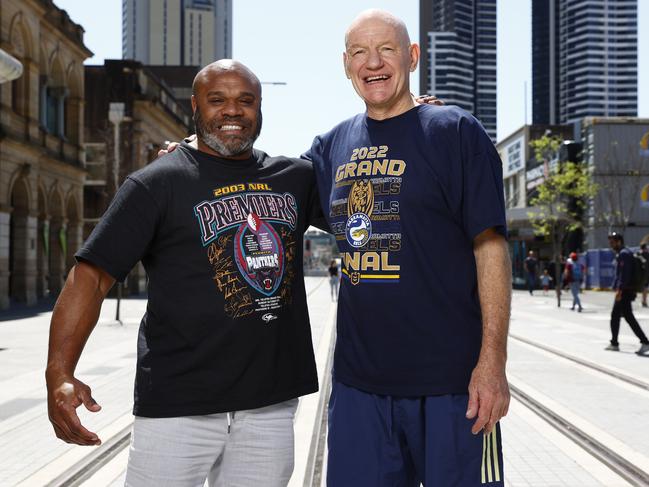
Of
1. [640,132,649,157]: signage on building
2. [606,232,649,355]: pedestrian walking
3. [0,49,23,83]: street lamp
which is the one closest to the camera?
[606,232,649,355]: pedestrian walking

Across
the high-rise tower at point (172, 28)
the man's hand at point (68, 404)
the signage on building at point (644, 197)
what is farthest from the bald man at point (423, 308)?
the high-rise tower at point (172, 28)

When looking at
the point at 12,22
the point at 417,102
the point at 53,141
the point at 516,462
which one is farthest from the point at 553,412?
the point at 53,141

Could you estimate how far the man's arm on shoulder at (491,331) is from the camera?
226 cm

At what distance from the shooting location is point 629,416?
274 inches

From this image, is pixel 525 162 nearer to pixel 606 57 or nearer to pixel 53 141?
pixel 53 141

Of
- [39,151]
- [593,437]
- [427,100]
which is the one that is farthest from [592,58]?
[427,100]

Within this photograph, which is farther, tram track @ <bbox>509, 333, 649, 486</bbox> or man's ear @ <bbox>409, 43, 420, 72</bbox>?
tram track @ <bbox>509, 333, 649, 486</bbox>

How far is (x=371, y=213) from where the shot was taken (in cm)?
240

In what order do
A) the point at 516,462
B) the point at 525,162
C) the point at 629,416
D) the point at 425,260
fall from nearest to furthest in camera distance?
1. the point at 425,260
2. the point at 516,462
3. the point at 629,416
4. the point at 525,162

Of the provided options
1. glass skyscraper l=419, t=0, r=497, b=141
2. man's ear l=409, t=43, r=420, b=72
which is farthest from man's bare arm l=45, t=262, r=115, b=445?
glass skyscraper l=419, t=0, r=497, b=141

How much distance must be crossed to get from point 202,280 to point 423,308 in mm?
743

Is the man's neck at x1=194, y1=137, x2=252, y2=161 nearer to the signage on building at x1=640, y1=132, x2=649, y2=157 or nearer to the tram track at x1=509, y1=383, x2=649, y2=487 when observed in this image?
the tram track at x1=509, y1=383, x2=649, y2=487

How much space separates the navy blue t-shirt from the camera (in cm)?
234

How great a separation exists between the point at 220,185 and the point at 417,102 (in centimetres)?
76
